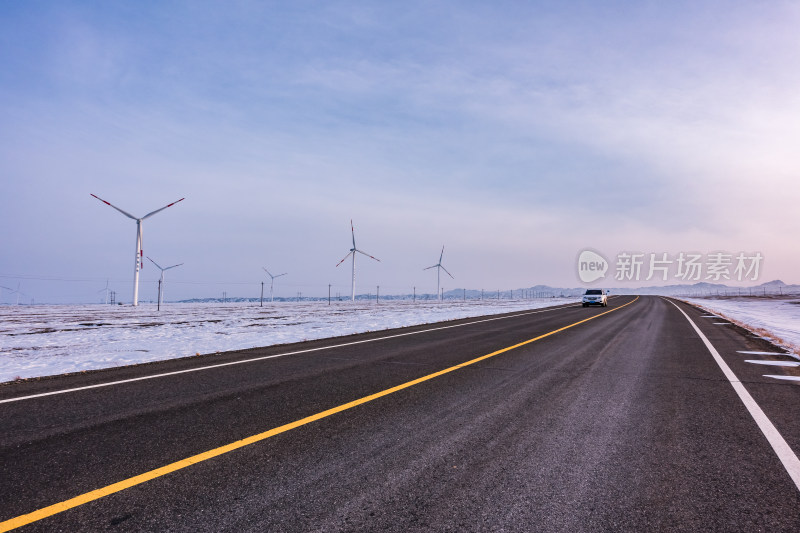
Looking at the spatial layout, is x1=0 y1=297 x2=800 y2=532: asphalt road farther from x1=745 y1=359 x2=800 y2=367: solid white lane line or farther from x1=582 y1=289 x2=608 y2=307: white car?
x1=582 y1=289 x2=608 y2=307: white car

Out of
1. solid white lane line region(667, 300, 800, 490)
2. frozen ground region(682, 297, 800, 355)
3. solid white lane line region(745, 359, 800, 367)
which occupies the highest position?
solid white lane line region(667, 300, 800, 490)

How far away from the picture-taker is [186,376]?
752 cm

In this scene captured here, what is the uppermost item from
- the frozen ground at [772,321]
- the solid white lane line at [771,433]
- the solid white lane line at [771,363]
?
the solid white lane line at [771,433]

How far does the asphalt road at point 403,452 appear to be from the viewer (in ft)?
9.46

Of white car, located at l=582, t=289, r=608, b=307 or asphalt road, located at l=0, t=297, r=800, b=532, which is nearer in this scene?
asphalt road, located at l=0, t=297, r=800, b=532

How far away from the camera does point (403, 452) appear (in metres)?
3.96

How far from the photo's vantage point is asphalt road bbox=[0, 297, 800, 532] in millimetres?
2883

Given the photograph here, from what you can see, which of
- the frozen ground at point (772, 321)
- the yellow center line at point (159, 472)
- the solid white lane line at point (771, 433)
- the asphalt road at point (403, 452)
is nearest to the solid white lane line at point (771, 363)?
the frozen ground at point (772, 321)

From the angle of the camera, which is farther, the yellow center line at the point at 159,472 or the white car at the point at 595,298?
the white car at the point at 595,298

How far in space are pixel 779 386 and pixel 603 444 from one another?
513cm

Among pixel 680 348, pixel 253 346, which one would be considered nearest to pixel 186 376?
pixel 253 346

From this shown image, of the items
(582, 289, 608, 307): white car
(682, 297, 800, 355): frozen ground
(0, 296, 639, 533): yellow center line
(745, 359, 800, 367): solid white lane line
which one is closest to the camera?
(0, 296, 639, 533): yellow center line

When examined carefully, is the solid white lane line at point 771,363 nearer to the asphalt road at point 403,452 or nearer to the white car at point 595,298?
the asphalt road at point 403,452

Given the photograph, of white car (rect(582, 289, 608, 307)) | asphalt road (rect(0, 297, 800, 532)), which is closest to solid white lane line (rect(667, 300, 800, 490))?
asphalt road (rect(0, 297, 800, 532))
